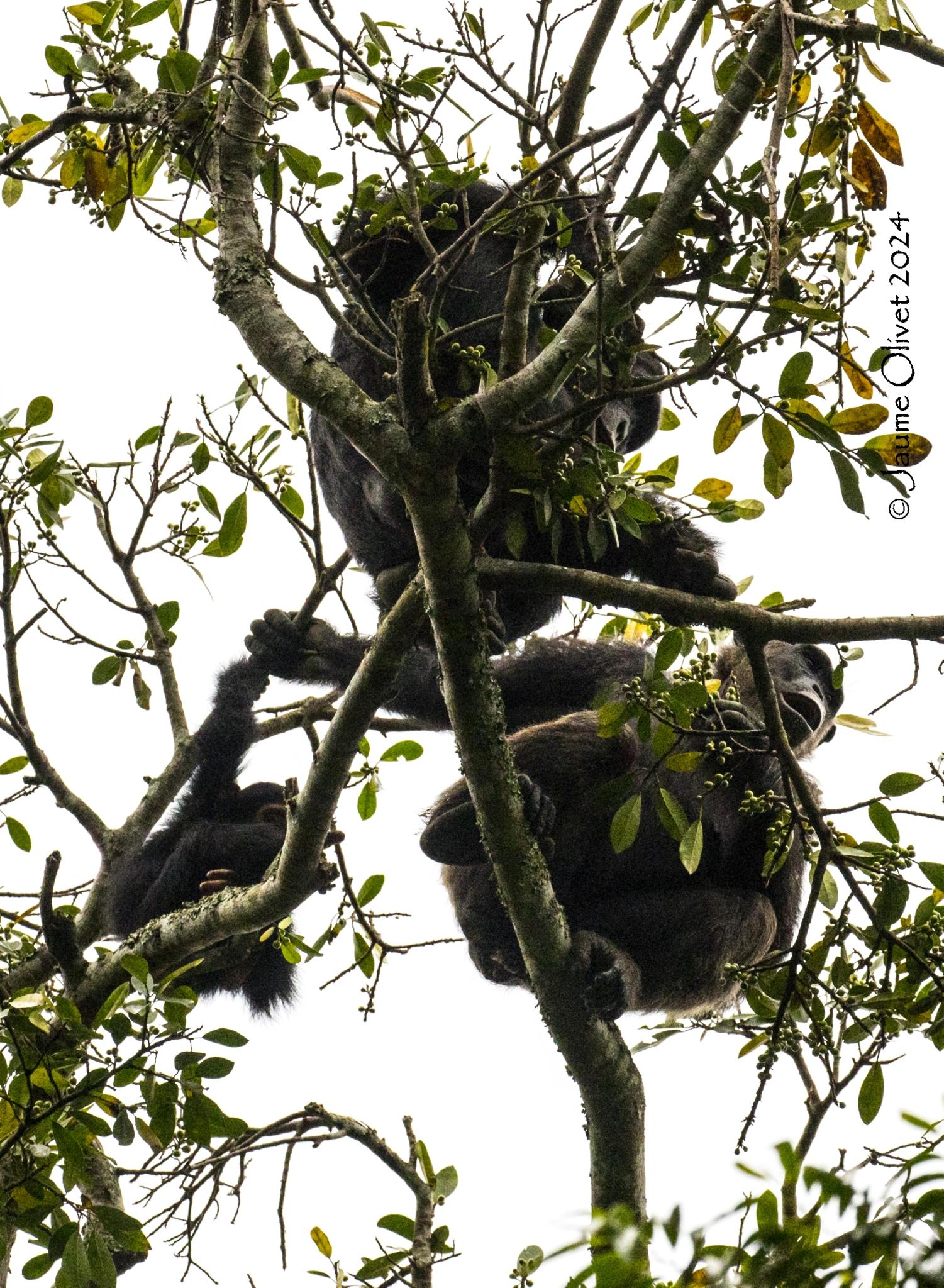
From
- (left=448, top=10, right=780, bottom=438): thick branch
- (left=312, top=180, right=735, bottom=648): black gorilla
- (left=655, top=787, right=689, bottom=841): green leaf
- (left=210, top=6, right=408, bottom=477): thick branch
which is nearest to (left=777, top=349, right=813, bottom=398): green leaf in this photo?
(left=448, top=10, right=780, bottom=438): thick branch

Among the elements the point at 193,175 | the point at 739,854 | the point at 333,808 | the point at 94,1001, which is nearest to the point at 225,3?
the point at 193,175

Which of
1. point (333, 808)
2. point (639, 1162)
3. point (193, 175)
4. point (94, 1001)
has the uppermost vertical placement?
point (193, 175)

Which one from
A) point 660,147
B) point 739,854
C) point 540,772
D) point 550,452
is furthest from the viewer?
point 739,854

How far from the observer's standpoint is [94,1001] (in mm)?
4184

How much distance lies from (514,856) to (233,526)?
4.66 feet

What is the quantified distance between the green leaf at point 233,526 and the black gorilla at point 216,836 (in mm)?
864

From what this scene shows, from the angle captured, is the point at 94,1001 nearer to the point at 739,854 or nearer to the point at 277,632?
the point at 277,632

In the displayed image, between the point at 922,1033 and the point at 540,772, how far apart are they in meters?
1.70

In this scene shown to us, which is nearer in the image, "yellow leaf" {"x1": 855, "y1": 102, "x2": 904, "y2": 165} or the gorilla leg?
"yellow leaf" {"x1": 855, "y1": 102, "x2": 904, "y2": 165}

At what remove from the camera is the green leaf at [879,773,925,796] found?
11.3 ft

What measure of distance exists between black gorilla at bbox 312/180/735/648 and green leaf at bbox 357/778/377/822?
632 mm

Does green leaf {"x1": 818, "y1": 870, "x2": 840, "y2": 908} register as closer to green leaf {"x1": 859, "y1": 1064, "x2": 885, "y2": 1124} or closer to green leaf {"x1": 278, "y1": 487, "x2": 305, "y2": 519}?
green leaf {"x1": 859, "y1": 1064, "x2": 885, "y2": 1124}

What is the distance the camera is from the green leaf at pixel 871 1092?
11.6 ft

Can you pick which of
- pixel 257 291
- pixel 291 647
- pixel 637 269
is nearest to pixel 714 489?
pixel 637 269
